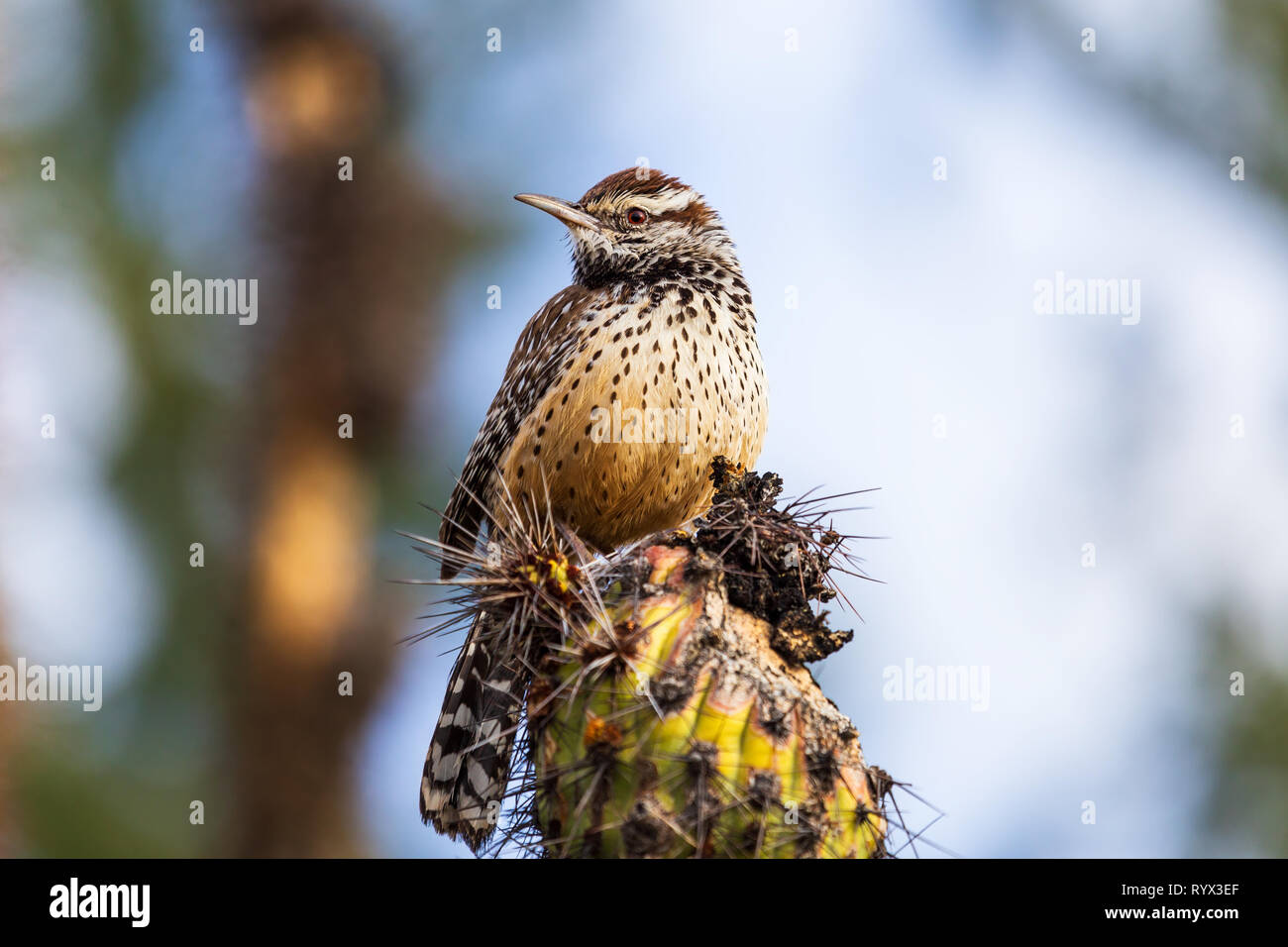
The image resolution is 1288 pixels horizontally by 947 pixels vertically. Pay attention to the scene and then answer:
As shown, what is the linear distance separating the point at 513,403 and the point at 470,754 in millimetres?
1467

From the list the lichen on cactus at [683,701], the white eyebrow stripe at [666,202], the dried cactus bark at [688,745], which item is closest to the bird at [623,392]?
the white eyebrow stripe at [666,202]

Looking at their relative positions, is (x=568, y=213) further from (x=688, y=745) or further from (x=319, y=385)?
(x=688, y=745)

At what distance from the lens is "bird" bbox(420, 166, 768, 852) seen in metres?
3.88

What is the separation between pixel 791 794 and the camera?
212cm

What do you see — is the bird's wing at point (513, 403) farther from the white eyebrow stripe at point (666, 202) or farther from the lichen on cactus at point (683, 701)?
the lichen on cactus at point (683, 701)

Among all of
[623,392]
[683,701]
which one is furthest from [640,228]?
[683,701]

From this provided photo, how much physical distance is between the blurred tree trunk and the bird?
51.8 inches

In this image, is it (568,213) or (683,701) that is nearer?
(683,701)

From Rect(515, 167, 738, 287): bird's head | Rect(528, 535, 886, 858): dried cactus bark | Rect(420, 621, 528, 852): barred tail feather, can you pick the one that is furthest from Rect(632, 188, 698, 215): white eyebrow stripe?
Rect(528, 535, 886, 858): dried cactus bark

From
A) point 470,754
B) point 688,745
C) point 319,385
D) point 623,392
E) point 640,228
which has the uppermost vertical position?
point 640,228

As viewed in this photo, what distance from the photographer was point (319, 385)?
18.4 feet

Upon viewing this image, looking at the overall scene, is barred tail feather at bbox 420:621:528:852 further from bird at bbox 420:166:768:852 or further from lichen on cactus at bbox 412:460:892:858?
lichen on cactus at bbox 412:460:892:858

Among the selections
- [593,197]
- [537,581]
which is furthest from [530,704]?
[593,197]

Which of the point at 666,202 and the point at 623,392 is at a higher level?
the point at 666,202
